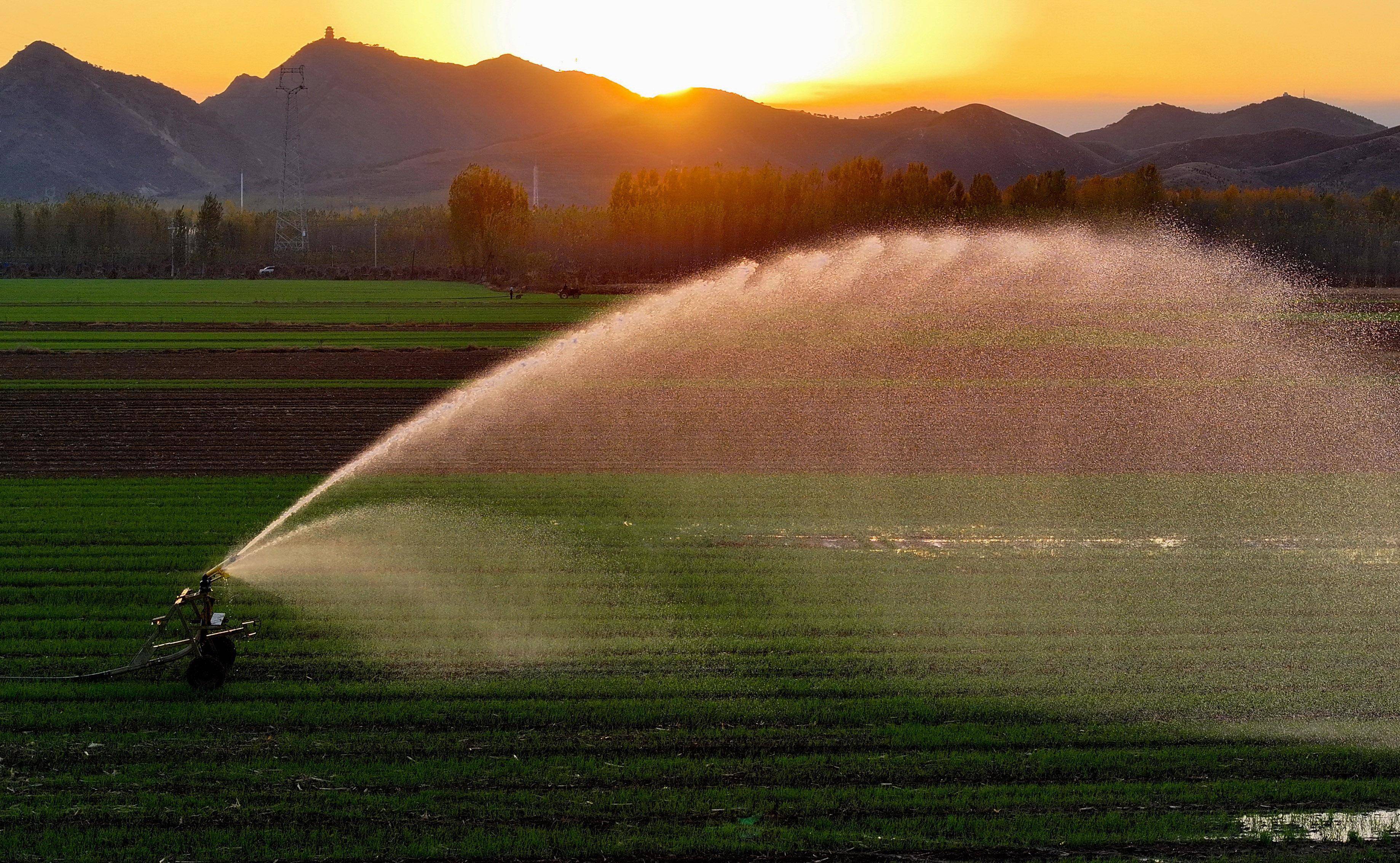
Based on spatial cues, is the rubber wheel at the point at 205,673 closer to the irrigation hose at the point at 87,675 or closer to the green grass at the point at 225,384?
the irrigation hose at the point at 87,675

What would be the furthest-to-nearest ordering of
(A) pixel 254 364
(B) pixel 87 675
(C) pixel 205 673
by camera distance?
1. (A) pixel 254 364
2. (C) pixel 205 673
3. (B) pixel 87 675

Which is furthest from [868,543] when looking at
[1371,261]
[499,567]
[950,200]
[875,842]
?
[1371,261]

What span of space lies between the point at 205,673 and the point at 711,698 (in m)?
4.92

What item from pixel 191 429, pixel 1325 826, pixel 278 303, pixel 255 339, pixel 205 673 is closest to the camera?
pixel 1325 826

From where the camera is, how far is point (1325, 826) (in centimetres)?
991

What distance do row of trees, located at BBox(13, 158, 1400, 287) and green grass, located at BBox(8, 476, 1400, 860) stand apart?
280 ft

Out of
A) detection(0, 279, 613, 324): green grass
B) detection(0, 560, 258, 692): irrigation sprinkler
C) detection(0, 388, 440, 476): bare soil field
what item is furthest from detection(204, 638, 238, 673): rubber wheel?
detection(0, 279, 613, 324): green grass

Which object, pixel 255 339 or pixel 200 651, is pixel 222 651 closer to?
pixel 200 651

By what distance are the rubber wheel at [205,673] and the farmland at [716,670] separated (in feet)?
0.49

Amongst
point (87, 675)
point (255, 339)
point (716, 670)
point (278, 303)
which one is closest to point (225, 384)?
point (255, 339)

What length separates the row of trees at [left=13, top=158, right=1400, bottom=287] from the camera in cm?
11862

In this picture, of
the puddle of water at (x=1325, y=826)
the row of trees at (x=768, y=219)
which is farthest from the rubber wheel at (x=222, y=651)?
the row of trees at (x=768, y=219)

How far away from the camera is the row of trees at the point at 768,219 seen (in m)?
119

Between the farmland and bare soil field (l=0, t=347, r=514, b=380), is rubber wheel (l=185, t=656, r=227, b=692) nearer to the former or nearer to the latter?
the farmland
